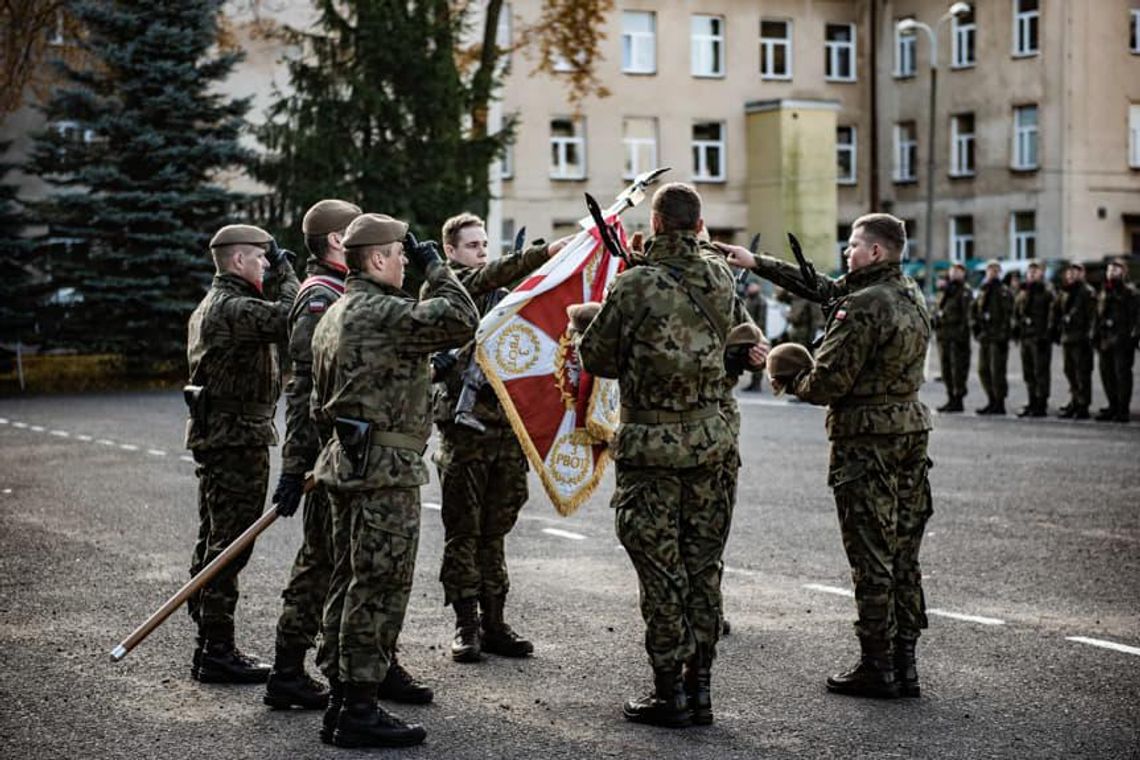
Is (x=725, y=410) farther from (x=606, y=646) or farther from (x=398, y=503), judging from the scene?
(x=398, y=503)

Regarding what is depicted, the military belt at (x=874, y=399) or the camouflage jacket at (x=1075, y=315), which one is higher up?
the camouflage jacket at (x=1075, y=315)

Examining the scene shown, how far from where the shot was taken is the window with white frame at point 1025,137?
1986 inches

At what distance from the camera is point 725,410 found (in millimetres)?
8250

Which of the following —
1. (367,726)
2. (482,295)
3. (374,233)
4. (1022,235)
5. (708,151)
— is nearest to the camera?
(367,726)

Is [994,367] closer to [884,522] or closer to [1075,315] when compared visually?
[1075,315]

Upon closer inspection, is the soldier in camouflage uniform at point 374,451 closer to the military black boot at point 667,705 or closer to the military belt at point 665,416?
the military belt at point 665,416

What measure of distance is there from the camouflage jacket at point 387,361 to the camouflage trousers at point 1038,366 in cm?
1751

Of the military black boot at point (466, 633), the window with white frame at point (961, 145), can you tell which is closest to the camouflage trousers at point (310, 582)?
the military black boot at point (466, 633)

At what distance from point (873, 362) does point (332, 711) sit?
2.99 meters

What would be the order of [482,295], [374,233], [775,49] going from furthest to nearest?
[775,49] < [482,295] < [374,233]

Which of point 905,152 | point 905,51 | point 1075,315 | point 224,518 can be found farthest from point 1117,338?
point 905,51

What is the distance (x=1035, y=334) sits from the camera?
23.2m

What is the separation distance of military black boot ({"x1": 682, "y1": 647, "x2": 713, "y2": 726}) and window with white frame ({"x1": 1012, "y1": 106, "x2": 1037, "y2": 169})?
4615cm

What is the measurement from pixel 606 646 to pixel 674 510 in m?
1.56
